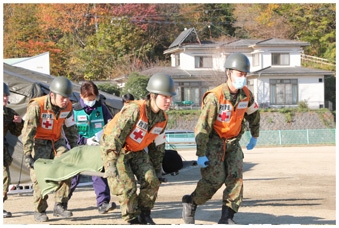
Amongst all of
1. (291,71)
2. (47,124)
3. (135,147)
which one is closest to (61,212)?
(47,124)

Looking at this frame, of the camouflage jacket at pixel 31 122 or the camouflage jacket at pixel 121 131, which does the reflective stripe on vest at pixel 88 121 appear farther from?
the camouflage jacket at pixel 121 131

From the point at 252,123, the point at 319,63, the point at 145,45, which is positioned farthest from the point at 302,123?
the point at 252,123

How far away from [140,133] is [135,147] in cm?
19

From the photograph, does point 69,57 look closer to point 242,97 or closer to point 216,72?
point 216,72

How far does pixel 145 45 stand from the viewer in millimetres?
Result: 48906

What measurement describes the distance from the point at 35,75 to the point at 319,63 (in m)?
41.6

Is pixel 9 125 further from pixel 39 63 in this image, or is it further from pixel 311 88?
pixel 311 88

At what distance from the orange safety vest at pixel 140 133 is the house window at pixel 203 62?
41104 millimetres

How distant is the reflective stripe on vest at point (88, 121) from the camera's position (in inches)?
321

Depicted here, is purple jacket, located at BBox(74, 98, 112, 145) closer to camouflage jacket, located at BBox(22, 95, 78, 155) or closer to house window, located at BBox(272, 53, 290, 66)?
camouflage jacket, located at BBox(22, 95, 78, 155)

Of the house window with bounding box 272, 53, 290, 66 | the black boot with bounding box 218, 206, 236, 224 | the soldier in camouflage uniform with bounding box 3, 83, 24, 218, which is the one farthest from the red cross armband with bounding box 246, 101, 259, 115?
the house window with bounding box 272, 53, 290, 66

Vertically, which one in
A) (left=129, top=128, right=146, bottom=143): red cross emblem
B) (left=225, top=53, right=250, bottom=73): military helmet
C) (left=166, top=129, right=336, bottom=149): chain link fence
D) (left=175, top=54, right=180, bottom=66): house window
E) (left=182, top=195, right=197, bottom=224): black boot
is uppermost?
(left=225, top=53, right=250, bottom=73): military helmet

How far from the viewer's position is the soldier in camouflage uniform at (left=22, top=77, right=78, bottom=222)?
23.4ft

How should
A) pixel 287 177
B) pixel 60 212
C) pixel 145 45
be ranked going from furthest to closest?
pixel 145 45
pixel 287 177
pixel 60 212
